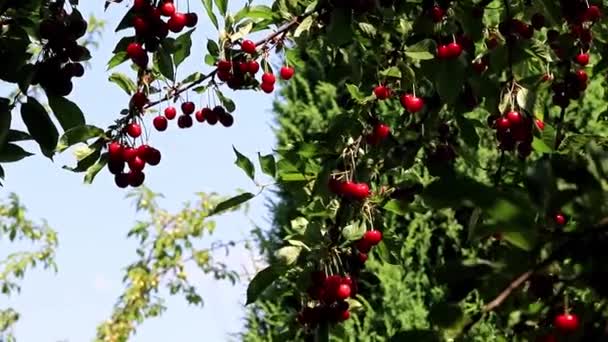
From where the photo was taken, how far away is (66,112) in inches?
96.2

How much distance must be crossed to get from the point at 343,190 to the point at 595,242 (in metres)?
1.35

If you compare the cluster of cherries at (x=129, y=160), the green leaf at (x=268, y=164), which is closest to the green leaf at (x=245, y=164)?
the green leaf at (x=268, y=164)

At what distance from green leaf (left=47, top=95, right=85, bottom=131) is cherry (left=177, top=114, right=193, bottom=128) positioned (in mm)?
→ 814

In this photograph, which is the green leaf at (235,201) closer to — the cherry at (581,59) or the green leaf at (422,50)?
the green leaf at (422,50)

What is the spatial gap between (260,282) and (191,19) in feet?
2.23

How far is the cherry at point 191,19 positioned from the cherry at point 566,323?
141 centimetres

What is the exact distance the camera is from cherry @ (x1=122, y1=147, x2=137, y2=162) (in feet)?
9.36

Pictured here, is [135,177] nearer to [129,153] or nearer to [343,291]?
[129,153]

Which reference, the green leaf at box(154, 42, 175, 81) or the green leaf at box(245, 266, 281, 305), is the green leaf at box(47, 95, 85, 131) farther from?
the green leaf at box(245, 266, 281, 305)

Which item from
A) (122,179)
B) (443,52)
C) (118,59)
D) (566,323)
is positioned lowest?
(566,323)

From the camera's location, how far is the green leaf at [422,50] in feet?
9.07

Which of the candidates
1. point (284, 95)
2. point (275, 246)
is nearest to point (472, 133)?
point (275, 246)

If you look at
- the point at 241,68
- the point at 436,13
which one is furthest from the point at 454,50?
the point at 241,68

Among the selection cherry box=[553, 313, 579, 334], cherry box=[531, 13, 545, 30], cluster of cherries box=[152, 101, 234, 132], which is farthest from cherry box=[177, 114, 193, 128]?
cherry box=[553, 313, 579, 334]
